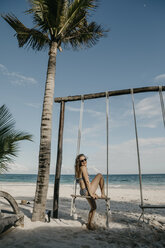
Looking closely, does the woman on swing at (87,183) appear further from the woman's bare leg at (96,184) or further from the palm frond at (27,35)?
the palm frond at (27,35)

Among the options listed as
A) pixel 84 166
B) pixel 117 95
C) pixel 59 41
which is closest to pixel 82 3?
pixel 59 41

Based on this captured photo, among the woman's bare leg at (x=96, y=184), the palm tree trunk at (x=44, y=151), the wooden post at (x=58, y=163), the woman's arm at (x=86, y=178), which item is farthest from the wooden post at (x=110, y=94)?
the woman's bare leg at (x=96, y=184)

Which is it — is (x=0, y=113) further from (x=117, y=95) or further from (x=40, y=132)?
(x=117, y=95)

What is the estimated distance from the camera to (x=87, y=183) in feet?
11.3

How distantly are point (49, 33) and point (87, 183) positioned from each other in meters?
4.29

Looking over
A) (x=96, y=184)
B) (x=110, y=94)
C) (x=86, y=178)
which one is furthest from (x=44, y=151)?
(x=110, y=94)

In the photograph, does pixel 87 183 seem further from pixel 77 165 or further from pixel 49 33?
pixel 49 33

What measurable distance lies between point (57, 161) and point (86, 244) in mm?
2097

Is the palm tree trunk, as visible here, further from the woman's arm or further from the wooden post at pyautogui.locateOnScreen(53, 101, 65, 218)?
the woman's arm

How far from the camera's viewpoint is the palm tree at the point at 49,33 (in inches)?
143

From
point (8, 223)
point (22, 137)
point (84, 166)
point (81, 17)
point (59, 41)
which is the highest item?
point (81, 17)

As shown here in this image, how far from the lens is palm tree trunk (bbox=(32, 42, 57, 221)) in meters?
3.53

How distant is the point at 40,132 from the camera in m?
3.85

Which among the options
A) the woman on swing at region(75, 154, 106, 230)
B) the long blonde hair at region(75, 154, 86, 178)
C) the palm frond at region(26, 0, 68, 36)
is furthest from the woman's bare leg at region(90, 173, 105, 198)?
the palm frond at region(26, 0, 68, 36)
